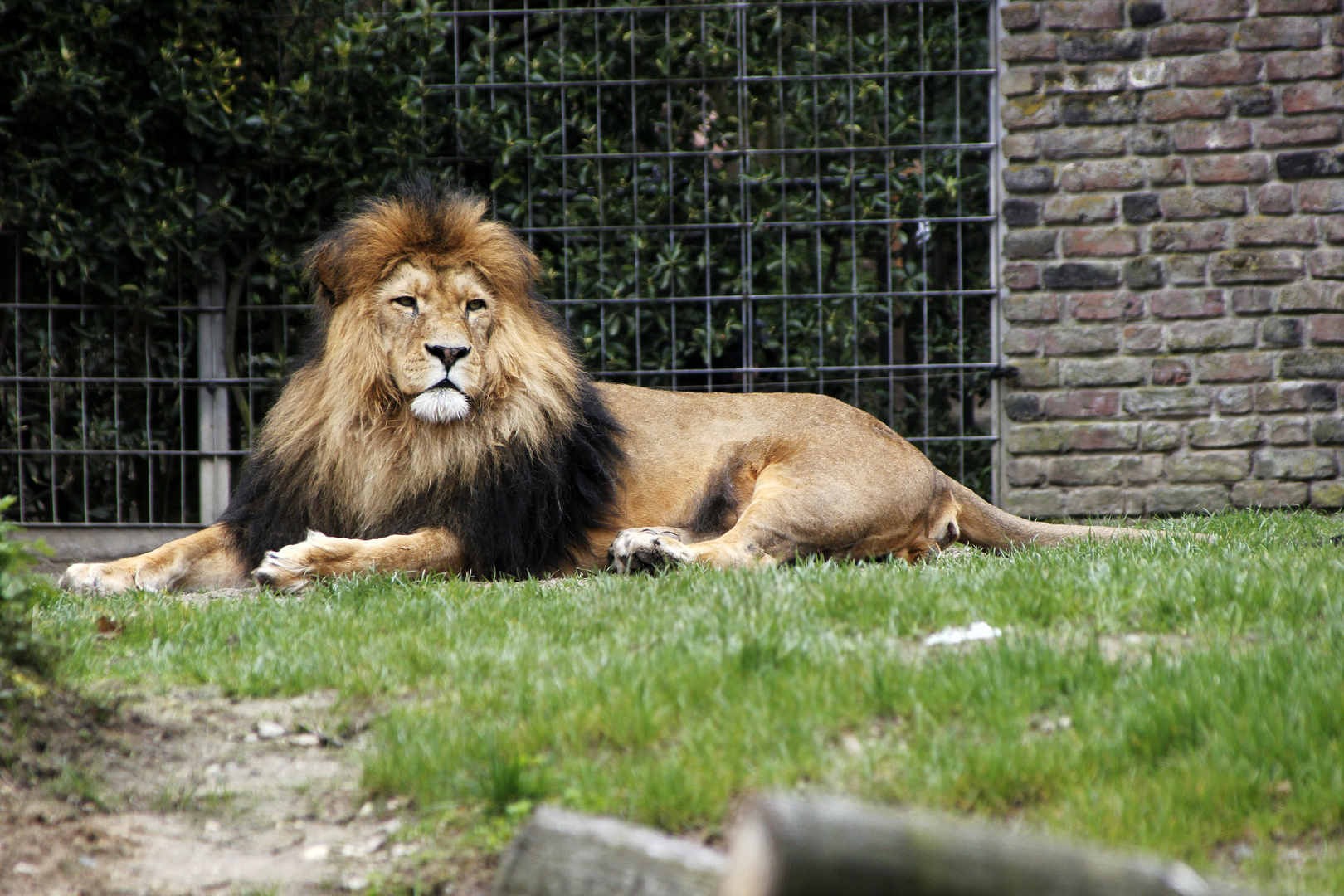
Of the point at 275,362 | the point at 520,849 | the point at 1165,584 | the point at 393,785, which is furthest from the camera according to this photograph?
the point at 275,362

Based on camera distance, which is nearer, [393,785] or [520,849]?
[520,849]

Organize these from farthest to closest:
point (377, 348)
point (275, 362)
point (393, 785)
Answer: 1. point (275, 362)
2. point (377, 348)
3. point (393, 785)

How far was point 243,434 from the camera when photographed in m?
6.94

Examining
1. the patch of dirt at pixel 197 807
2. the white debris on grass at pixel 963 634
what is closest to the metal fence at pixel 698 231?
the white debris on grass at pixel 963 634

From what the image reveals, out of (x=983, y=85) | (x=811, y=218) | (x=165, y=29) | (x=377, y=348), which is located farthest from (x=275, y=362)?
(x=983, y=85)

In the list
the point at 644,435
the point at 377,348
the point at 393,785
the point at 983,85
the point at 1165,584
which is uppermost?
the point at 983,85

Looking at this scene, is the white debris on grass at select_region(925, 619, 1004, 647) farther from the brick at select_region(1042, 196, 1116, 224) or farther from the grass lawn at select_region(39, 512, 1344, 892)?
the brick at select_region(1042, 196, 1116, 224)

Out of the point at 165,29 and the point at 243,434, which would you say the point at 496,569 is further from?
the point at 165,29

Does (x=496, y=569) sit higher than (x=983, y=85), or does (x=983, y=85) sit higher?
(x=983, y=85)

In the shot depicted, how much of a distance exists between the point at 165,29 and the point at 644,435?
393 centimetres

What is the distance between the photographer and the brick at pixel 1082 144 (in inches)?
269

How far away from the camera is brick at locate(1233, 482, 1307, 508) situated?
6855mm

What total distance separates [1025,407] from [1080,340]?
53cm

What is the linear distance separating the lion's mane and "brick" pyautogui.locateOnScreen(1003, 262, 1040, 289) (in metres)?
3.54
